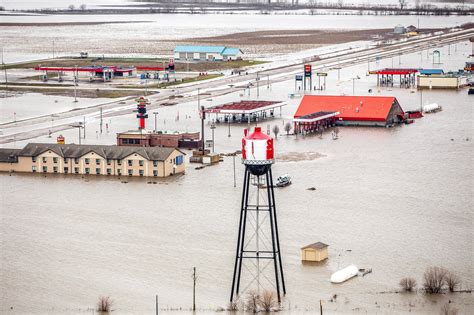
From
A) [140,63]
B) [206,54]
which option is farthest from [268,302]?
[206,54]

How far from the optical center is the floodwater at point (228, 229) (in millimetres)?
24250

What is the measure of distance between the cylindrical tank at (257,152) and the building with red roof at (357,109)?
23230 millimetres

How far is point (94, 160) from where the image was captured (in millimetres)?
37469

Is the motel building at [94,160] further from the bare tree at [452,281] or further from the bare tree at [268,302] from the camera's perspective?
the bare tree at [452,281]

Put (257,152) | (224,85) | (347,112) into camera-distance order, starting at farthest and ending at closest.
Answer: (224,85) → (347,112) → (257,152)

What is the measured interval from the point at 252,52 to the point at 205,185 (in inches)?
2108

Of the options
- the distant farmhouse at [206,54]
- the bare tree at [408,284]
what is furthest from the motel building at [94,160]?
the distant farmhouse at [206,54]

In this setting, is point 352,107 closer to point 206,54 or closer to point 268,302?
point 268,302

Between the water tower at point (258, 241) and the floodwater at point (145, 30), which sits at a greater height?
the floodwater at point (145, 30)

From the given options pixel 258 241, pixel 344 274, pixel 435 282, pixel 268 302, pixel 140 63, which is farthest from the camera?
pixel 140 63

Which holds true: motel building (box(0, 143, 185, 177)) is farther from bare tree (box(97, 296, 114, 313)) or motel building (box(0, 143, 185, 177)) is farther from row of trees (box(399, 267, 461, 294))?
row of trees (box(399, 267, 461, 294))

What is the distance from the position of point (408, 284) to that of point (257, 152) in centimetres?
423

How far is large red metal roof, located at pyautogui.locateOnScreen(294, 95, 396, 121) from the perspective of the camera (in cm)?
4788

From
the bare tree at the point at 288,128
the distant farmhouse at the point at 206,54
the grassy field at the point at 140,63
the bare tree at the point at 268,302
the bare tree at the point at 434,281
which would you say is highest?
the distant farmhouse at the point at 206,54
